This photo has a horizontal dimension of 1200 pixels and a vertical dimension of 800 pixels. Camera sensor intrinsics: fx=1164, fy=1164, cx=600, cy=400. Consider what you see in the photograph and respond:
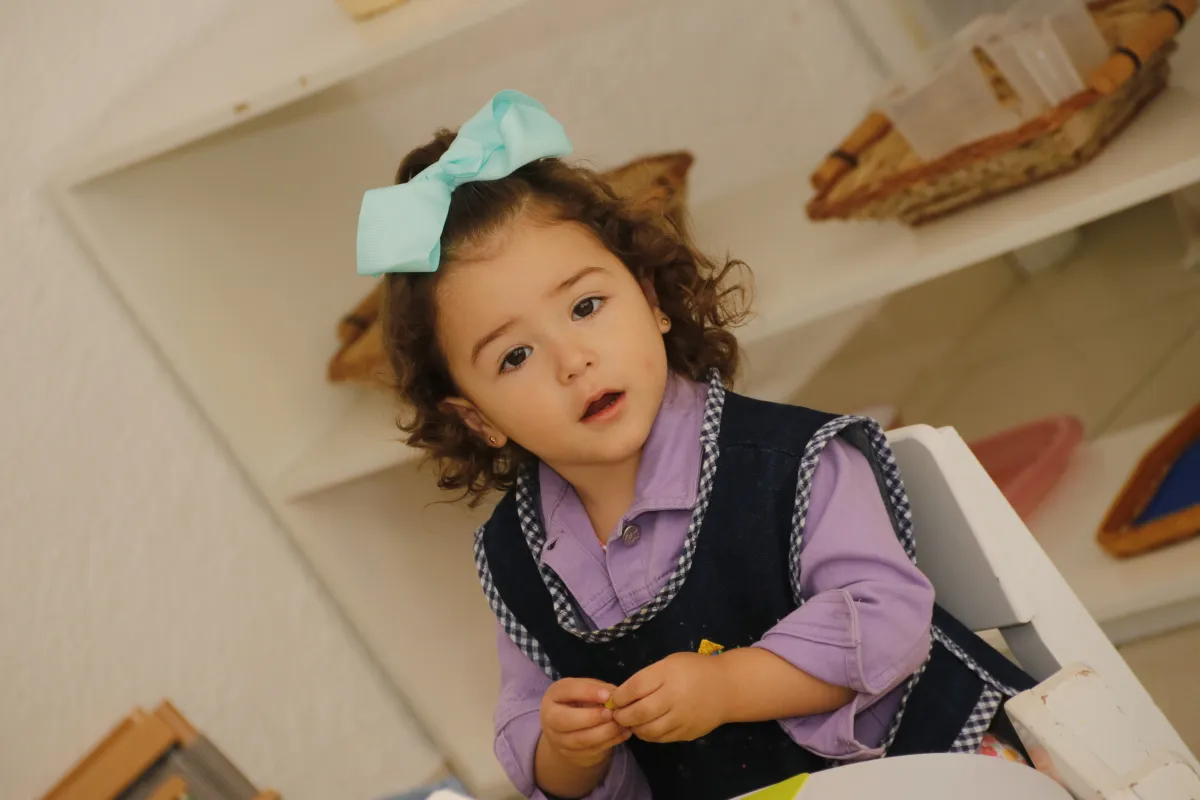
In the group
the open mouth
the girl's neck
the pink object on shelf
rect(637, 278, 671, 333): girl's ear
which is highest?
rect(637, 278, 671, 333): girl's ear

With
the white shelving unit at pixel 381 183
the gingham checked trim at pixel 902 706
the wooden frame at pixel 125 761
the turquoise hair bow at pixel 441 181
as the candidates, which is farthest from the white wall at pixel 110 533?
the gingham checked trim at pixel 902 706

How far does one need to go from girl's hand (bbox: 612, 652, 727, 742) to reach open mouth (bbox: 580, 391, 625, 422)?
169 mm

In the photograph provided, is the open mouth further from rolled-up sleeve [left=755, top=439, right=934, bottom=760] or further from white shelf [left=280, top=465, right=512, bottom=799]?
white shelf [left=280, top=465, right=512, bottom=799]

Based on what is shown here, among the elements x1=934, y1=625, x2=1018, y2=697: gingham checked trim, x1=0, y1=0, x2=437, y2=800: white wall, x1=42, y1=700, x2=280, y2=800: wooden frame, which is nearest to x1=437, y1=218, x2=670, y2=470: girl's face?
x1=934, y1=625, x2=1018, y2=697: gingham checked trim

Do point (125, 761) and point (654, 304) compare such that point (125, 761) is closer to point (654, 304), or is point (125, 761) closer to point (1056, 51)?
point (654, 304)

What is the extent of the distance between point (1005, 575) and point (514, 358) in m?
0.34

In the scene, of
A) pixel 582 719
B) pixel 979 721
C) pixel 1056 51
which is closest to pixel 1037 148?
pixel 1056 51

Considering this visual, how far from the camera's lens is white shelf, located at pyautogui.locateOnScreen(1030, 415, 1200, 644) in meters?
1.06

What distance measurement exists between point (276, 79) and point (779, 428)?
1.91 ft

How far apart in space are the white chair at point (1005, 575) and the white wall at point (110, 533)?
2.63 ft

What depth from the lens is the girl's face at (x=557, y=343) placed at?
76 cm

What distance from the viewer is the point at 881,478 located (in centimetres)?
74

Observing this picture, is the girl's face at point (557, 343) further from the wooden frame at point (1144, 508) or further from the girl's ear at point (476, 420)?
the wooden frame at point (1144, 508)

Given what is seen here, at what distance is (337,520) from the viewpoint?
130cm
